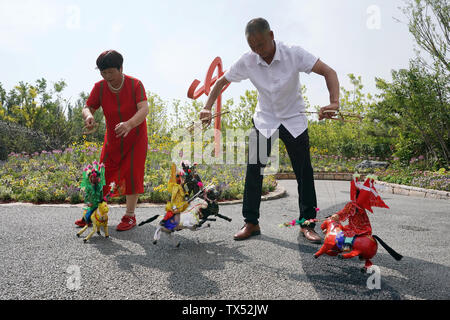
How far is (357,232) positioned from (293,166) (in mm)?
1038

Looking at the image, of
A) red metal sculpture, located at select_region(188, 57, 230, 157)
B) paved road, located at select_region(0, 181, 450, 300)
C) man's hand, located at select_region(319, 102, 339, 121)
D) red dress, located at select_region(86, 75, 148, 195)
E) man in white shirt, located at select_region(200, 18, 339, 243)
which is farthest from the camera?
red metal sculpture, located at select_region(188, 57, 230, 157)

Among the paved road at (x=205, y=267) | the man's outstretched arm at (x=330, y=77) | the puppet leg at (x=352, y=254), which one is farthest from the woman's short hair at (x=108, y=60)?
the puppet leg at (x=352, y=254)

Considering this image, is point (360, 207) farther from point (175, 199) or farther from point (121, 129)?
point (121, 129)

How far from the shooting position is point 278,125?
3.01m

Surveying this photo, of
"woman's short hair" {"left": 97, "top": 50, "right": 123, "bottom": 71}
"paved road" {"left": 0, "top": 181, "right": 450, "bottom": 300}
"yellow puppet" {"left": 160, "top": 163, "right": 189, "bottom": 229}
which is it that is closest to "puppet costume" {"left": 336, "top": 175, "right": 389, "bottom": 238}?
"paved road" {"left": 0, "top": 181, "right": 450, "bottom": 300}

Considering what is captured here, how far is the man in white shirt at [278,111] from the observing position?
2875 millimetres

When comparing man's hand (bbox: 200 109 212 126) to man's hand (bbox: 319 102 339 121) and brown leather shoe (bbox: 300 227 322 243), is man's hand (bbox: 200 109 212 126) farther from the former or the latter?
brown leather shoe (bbox: 300 227 322 243)

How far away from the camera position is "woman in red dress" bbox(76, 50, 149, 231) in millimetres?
3223

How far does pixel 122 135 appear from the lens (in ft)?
10.6

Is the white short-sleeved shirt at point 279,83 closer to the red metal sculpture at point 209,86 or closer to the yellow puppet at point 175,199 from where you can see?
the yellow puppet at point 175,199

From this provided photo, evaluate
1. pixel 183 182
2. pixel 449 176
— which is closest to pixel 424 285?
pixel 183 182

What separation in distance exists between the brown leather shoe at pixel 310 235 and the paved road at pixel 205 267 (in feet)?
0.20

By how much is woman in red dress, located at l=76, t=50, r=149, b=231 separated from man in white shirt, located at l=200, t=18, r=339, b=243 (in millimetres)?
748

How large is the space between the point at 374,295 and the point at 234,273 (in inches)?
33.1
